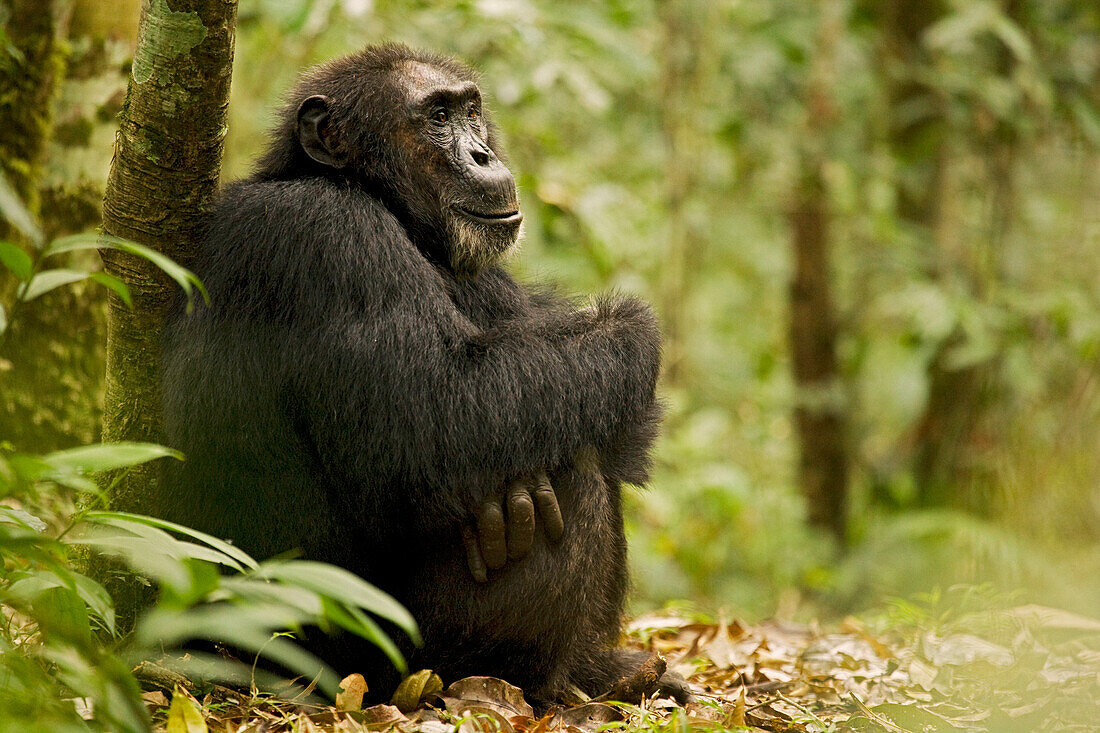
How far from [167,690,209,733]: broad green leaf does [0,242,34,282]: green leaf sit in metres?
1.26

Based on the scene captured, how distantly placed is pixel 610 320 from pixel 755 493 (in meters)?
5.82

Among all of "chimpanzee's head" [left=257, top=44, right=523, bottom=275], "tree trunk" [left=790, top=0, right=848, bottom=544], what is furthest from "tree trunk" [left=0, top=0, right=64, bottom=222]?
"tree trunk" [left=790, top=0, right=848, bottom=544]

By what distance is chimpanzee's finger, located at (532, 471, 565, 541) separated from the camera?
3.37 metres

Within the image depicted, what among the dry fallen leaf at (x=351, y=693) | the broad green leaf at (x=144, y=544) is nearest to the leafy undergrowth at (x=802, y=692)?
the dry fallen leaf at (x=351, y=693)

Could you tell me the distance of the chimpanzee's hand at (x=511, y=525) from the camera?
3316 mm

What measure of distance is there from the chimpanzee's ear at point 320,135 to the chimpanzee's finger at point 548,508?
4.95 feet

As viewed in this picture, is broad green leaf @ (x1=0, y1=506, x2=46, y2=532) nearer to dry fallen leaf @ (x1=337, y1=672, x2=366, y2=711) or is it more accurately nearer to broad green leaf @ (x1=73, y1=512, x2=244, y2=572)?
broad green leaf @ (x1=73, y1=512, x2=244, y2=572)

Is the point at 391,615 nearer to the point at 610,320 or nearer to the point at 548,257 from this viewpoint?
the point at 610,320

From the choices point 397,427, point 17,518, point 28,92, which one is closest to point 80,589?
point 17,518

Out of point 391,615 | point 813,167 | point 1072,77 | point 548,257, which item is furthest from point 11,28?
point 1072,77

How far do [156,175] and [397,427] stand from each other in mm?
1121

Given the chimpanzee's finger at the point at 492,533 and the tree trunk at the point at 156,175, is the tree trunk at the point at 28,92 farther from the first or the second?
the chimpanzee's finger at the point at 492,533

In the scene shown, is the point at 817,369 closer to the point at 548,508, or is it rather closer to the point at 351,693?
the point at 548,508

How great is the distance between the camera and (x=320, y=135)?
3.91 m
